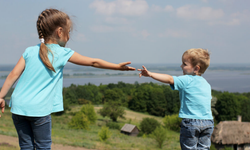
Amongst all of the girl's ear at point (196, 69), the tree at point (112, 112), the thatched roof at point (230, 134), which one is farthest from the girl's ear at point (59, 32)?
the tree at point (112, 112)

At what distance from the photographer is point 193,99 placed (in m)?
2.81

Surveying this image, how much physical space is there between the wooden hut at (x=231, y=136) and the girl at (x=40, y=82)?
920 inches

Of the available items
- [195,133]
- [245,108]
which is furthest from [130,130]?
[195,133]

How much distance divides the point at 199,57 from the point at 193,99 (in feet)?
1.96

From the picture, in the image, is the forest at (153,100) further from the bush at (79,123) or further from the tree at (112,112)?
the bush at (79,123)

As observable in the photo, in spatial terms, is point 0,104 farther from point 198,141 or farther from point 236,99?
point 236,99

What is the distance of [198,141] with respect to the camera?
9.13 feet

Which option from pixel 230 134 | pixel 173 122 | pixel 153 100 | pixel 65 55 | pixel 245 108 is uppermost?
pixel 65 55

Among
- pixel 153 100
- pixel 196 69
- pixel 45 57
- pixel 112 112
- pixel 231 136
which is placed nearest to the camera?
pixel 45 57

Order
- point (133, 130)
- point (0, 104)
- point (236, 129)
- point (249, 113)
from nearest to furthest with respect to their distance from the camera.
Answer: point (0, 104) → point (236, 129) → point (133, 130) → point (249, 113)

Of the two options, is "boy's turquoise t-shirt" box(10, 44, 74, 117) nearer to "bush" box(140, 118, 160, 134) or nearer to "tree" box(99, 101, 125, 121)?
"bush" box(140, 118, 160, 134)

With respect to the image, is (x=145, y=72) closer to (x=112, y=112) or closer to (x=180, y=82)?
(x=180, y=82)

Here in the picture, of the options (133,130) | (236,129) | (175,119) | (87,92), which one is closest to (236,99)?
(175,119)

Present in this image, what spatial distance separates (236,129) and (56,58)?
25.7 metres
